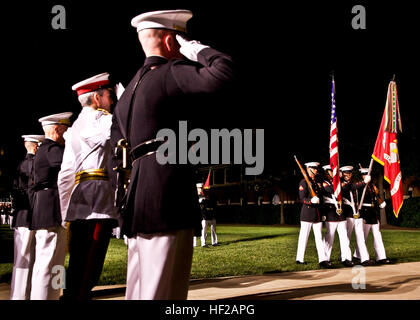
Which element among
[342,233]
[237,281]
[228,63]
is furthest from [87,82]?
[342,233]

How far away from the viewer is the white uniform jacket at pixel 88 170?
14.3 ft

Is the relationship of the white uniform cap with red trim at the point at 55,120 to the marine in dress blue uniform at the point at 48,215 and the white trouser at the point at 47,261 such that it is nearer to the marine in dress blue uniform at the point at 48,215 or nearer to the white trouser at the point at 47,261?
the marine in dress blue uniform at the point at 48,215

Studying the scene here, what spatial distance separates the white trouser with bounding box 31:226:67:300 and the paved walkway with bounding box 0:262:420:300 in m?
1.47

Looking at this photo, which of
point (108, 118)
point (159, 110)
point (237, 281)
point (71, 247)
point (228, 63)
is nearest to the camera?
point (228, 63)

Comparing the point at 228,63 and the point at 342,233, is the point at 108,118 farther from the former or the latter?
the point at 342,233

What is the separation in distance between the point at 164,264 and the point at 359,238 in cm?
1021

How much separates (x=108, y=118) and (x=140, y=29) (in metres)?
1.60

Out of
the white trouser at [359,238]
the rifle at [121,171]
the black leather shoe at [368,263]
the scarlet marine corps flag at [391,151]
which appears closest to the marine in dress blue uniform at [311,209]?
the white trouser at [359,238]

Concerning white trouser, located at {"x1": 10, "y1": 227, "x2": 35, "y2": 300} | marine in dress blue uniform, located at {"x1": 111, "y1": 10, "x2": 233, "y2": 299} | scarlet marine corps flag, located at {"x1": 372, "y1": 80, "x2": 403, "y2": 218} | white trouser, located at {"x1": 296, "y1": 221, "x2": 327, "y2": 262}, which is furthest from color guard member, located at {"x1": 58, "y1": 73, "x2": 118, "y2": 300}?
scarlet marine corps flag, located at {"x1": 372, "y1": 80, "x2": 403, "y2": 218}

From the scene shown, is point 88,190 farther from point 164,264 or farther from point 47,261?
point 164,264

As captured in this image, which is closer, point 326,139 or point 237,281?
point 237,281

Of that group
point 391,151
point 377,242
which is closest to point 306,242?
point 377,242

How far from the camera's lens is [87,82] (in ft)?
15.8

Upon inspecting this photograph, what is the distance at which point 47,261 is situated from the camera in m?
5.12
